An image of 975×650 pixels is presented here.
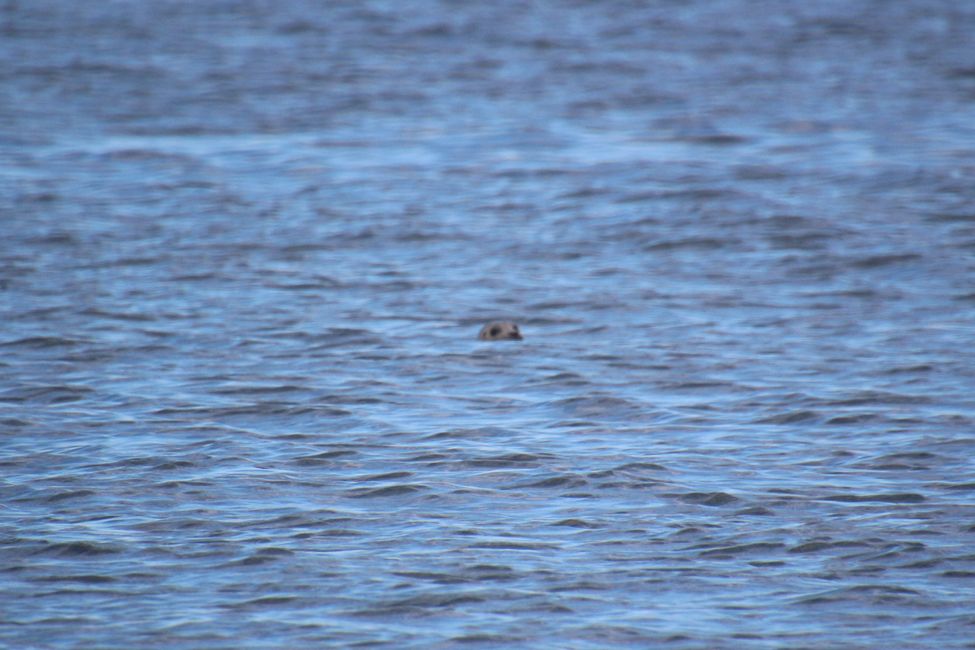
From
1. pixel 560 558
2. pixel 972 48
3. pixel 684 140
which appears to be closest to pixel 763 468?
pixel 560 558

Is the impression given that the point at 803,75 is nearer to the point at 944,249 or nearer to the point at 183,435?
the point at 944,249

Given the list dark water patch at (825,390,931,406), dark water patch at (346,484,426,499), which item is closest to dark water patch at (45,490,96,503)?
dark water patch at (346,484,426,499)

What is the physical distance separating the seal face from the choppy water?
0.20 meters

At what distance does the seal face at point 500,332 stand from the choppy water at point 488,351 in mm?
199

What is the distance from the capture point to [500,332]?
41.1 ft

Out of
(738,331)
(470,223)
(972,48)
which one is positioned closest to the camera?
(738,331)

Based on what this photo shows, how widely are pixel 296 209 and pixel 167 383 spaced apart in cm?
586

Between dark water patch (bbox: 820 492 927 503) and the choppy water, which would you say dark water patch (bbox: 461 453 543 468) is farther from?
dark water patch (bbox: 820 492 927 503)

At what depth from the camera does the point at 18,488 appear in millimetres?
9148

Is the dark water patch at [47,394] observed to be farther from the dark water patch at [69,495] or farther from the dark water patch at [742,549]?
the dark water patch at [742,549]

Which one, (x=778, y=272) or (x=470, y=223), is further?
(x=470, y=223)

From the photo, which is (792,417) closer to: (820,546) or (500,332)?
(820,546)

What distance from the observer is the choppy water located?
303 inches

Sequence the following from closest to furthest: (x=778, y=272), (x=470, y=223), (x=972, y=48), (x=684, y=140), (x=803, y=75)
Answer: (x=778, y=272) < (x=470, y=223) < (x=684, y=140) < (x=803, y=75) < (x=972, y=48)
